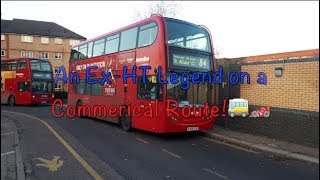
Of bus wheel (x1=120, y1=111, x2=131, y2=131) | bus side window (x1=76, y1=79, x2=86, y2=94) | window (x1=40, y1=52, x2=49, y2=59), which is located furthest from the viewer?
window (x1=40, y1=52, x2=49, y2=59)

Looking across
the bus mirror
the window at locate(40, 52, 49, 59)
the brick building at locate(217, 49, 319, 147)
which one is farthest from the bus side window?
the window at locate(40, 52, 49, 59)

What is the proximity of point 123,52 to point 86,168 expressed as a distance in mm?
6913

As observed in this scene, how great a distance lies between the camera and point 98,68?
1620cm

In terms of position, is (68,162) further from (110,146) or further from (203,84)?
(203,84)

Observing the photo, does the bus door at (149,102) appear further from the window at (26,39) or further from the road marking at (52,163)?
the window at (26,39)

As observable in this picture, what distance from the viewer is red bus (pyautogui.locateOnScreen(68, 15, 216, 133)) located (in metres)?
11.6

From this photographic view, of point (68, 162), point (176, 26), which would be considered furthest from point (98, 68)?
point (68, 162)

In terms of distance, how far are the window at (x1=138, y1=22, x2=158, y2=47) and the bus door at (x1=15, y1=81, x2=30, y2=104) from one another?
58.2ft

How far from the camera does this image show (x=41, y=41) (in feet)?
195

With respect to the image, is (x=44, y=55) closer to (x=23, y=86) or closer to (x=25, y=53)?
(x=25, y=53)

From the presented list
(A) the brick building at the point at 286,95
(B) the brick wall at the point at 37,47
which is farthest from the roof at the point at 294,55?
(B) the brick wall at the point at 37,47

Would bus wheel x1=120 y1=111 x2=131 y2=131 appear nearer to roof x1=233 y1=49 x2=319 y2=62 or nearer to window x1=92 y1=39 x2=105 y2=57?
window x1=92 y1=39 x2=105 y2=57

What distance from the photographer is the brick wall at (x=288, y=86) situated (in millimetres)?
10367

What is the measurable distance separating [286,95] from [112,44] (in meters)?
7.22
